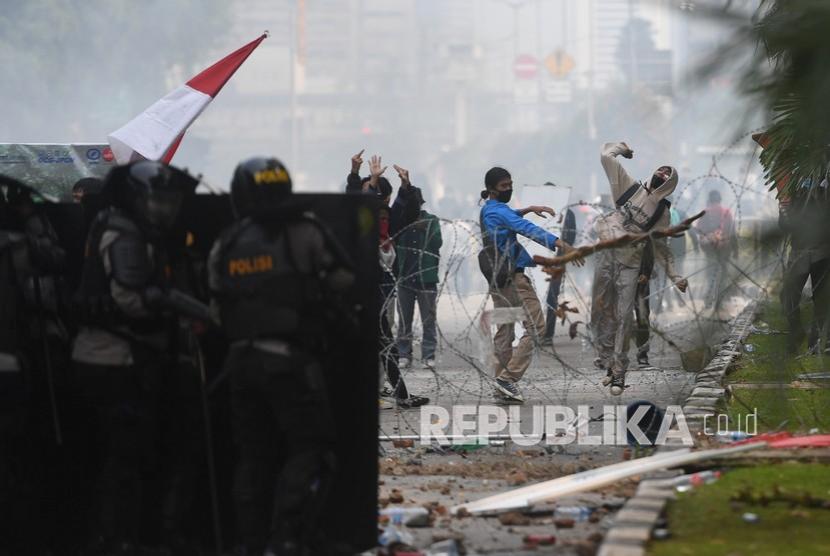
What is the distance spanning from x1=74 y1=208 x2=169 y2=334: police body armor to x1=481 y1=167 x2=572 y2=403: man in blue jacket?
4.01 metres

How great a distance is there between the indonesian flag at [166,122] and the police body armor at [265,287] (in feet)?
20.8

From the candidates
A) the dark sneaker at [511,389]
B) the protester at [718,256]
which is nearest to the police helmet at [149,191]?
the protester at [718,256]

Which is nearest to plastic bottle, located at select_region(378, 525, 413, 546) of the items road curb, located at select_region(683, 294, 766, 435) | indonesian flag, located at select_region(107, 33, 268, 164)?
road curb, located at select_region(683, 294, 766, 435)

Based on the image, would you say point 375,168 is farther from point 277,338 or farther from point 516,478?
point 277,338

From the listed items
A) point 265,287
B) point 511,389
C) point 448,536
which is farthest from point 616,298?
point 265,287

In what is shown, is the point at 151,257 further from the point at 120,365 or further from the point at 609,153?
the point at 609,153

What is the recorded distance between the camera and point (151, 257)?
6848 mm

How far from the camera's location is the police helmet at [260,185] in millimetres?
→ 6629

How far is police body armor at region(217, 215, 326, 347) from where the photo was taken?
258 inches

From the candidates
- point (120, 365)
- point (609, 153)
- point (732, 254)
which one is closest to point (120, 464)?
point (120, 365)

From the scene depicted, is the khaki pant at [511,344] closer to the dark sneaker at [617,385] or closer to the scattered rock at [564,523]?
the dark sneaker at [617,385]

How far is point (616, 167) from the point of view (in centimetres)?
1395

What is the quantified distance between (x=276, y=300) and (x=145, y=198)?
0.72 metres

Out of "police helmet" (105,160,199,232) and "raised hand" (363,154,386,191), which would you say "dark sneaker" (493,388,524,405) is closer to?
"raised hand" (363,154,386,191)
